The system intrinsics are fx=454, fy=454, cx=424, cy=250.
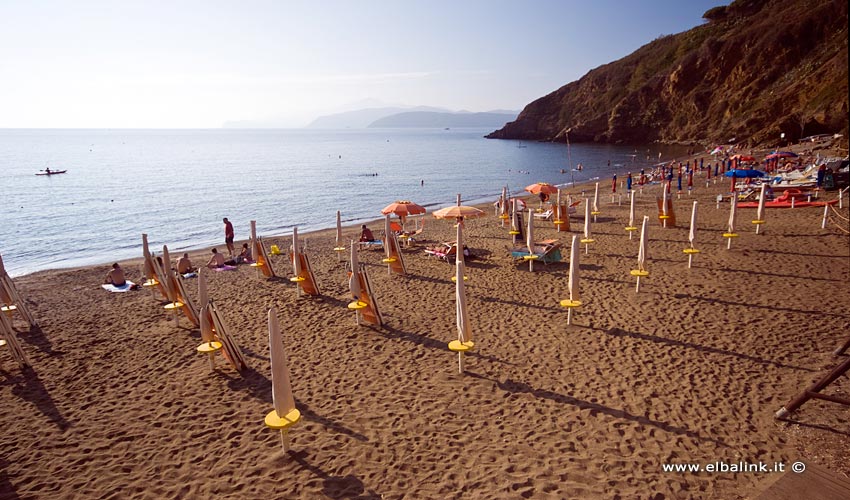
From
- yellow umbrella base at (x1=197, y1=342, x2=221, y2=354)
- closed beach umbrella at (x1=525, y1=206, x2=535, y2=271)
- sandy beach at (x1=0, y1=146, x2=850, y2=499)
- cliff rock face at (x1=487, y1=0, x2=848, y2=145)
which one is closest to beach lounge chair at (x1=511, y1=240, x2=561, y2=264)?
closed beach umbrella at (x1=525, y1=206, x2=535, y2=271)

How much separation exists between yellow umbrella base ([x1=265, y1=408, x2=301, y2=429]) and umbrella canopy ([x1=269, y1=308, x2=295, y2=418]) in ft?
0.15

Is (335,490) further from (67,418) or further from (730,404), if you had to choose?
(730,404)

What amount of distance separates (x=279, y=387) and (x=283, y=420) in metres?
0.40

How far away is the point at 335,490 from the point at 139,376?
4863mm

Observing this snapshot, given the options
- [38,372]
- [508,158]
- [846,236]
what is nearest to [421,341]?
[38,372]

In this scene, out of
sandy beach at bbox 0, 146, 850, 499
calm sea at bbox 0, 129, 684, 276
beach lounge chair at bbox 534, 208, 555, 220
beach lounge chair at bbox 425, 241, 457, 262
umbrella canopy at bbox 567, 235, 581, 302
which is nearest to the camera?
sandy beach at bbox 0, 146, 850, 499

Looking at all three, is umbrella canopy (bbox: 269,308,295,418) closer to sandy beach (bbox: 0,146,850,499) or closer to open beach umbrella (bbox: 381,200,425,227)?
sandy beach (bbox: 0,146,850,499)

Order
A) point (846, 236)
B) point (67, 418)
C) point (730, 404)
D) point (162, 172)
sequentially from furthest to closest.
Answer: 1. point (162, 172)
2. point (846, 236)
3. point (67, 418)
4. point (730, 404)

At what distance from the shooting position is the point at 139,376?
7.73 m

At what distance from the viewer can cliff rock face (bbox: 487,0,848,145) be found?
4944 cm

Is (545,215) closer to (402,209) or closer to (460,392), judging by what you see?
(402,209)

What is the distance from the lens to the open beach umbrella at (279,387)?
5.05m

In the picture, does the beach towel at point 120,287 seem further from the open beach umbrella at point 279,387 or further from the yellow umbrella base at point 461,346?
the yellow umbrella base at point 461,346

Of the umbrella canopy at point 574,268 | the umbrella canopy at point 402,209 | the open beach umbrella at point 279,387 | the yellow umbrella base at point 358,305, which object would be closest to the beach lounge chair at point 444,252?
the umbrella canopy at point 402,209
